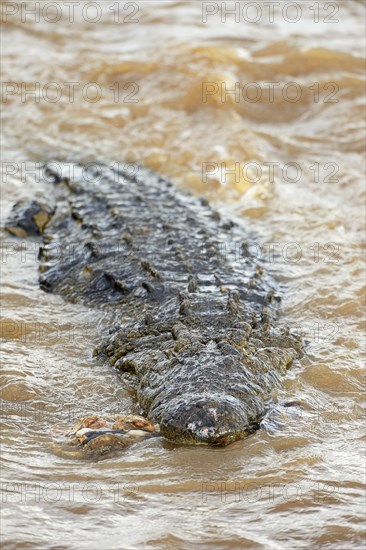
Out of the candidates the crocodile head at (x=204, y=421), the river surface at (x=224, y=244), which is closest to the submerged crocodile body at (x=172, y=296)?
the crocodile head at (x=204, y=421)

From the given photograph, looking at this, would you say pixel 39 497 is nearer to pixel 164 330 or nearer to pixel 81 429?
pixel 81 429

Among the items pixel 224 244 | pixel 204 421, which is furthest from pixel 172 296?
pixel 204 421

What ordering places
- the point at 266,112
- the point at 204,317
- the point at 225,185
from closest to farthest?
the point at 204,317 < the point at 225,185 < the point at 266,112

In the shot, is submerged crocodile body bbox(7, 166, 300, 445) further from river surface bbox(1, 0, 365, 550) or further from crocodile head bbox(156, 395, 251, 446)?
river surface bbox(1, 0, 365, 550)

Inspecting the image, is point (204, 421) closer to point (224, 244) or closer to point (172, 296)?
point (172, 296)

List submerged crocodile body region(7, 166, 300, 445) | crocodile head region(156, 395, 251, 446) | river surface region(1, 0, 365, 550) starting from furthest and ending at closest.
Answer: submerged crocodile body region(7, 166, 300, 445) → crocodile head region(156, 395, 251, 446) → river surface region(1, 0, 365, 550)

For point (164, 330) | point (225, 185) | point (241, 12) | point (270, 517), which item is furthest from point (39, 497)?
point (241, 12)

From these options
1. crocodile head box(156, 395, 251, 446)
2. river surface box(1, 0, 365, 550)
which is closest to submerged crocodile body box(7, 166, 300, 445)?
crocodile head box(156, 395, 251, 446)

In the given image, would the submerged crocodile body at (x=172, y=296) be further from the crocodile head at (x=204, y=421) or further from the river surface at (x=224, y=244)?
the river surface at (x=224, y=244)
